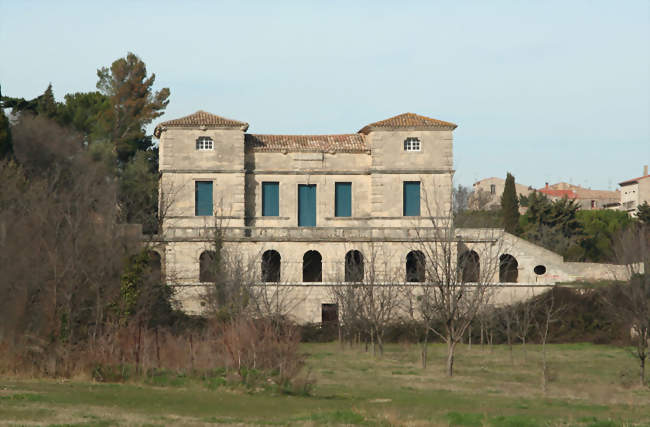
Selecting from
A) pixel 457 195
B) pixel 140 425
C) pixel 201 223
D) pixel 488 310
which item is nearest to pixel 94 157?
pixel 201 223

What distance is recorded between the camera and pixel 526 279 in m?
52.6

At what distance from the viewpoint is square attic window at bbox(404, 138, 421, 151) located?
180 ft

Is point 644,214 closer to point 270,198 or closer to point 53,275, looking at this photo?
point 270,198

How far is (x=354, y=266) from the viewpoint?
49.6m

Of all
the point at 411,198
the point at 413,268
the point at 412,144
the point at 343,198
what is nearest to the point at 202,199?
the point at 343,198

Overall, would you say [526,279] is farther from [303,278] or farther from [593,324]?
[303,278]

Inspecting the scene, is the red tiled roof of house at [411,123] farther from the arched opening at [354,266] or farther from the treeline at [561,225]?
the treeline at [561,225]

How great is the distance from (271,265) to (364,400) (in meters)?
29.4

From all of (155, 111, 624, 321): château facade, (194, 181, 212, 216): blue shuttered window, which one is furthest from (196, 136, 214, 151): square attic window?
(194, 181, 212, 216): blue shuttered window

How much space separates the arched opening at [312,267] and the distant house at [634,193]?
48.5 metres

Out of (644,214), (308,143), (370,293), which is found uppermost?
(308,143)

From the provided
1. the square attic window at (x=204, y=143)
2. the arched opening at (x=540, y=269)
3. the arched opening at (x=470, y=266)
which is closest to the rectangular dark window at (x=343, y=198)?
the arched opening at (x=470, y=266)

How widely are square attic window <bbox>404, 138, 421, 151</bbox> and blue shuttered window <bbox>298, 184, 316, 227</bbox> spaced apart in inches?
222

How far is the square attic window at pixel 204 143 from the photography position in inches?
2127
